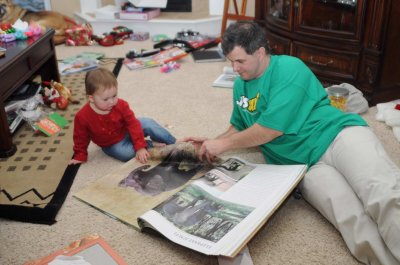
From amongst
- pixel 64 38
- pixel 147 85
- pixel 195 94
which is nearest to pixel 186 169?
pixel 195 94

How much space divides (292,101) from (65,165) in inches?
37.1

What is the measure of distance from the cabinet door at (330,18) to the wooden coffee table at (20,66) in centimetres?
141

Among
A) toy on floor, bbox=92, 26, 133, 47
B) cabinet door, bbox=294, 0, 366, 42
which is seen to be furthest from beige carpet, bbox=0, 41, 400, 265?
toy on floor, bbox=92, 26, 133, 47

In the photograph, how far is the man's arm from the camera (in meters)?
1.24

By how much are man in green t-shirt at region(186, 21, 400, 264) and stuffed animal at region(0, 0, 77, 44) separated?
8.10ft

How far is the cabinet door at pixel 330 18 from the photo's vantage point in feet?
6.75

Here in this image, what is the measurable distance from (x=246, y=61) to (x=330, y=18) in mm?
1252

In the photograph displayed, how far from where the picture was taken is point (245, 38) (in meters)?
1.19

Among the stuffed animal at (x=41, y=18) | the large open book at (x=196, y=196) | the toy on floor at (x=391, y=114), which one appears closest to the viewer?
the large open book at (x=196, y=196)

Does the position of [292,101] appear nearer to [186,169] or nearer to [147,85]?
[186,169]

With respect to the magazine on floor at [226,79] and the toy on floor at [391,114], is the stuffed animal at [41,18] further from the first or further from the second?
the toy on floor at [391,114]

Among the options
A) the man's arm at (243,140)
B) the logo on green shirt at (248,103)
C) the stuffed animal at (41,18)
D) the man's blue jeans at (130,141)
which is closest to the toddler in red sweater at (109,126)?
the man's blue jeans at (130,141)

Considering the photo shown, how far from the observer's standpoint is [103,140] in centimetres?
159

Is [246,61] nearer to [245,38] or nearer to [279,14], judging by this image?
[245,38]
